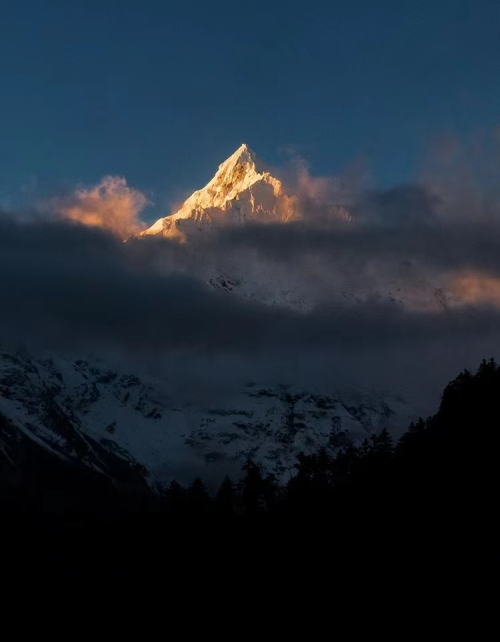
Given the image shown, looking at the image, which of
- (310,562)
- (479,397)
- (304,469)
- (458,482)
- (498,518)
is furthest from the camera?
(304,469)

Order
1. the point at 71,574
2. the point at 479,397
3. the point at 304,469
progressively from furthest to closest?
1. the point at 304,469
2. the point at 479,397
3. the point at 71,574

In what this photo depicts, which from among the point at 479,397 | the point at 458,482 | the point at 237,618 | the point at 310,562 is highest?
the point at 479,397

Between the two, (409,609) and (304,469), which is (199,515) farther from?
(409,609)

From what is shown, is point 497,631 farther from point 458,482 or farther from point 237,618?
point 458,482

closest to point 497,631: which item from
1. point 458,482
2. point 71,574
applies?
point 71,574

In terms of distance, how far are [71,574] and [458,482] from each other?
62.6 meters

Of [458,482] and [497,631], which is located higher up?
[458,482]

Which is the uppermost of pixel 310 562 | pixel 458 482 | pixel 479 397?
pixel 479 397

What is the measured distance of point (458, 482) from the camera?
8425cm

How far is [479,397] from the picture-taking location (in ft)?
344

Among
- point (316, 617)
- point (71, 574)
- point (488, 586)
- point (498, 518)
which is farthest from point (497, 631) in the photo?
point (498, 518)

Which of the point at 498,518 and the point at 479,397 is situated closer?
the point at 498,518

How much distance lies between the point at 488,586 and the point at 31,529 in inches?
600

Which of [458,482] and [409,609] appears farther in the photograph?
[458,482]
